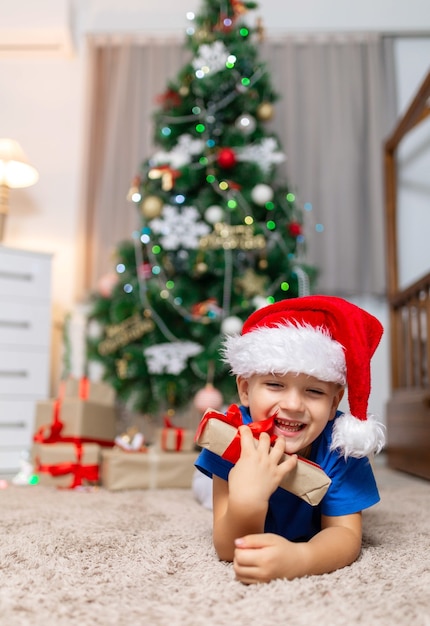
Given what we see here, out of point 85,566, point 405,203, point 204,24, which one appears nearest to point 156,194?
point 204,24

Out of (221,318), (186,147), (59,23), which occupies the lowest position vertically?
(221,318)

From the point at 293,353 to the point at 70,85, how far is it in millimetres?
2583

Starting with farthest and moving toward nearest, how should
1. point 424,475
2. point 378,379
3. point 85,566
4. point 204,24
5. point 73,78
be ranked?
1. point 73,78
2. point 378,379
3. point 204,24
4. point 424,475
5. point 85,566

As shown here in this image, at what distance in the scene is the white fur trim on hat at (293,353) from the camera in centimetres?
79

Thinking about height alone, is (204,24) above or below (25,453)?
above

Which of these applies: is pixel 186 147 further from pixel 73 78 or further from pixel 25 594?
pixel 25 594

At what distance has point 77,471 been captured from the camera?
1621mm

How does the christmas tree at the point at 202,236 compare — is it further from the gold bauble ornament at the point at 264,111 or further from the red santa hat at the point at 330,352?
the red santa hat at the point at 330,352

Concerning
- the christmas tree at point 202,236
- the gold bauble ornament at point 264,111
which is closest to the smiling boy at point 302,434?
the christmas tree at point 202,236

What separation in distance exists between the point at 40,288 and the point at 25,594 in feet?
5.72

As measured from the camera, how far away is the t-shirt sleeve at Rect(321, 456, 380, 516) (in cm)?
85

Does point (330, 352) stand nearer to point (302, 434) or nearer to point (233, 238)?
point (302, 434)

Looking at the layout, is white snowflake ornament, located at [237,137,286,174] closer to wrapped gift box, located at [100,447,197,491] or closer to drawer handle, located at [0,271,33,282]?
drawer handle, located at [0,271,33,282]

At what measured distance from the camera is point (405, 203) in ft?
9.07
